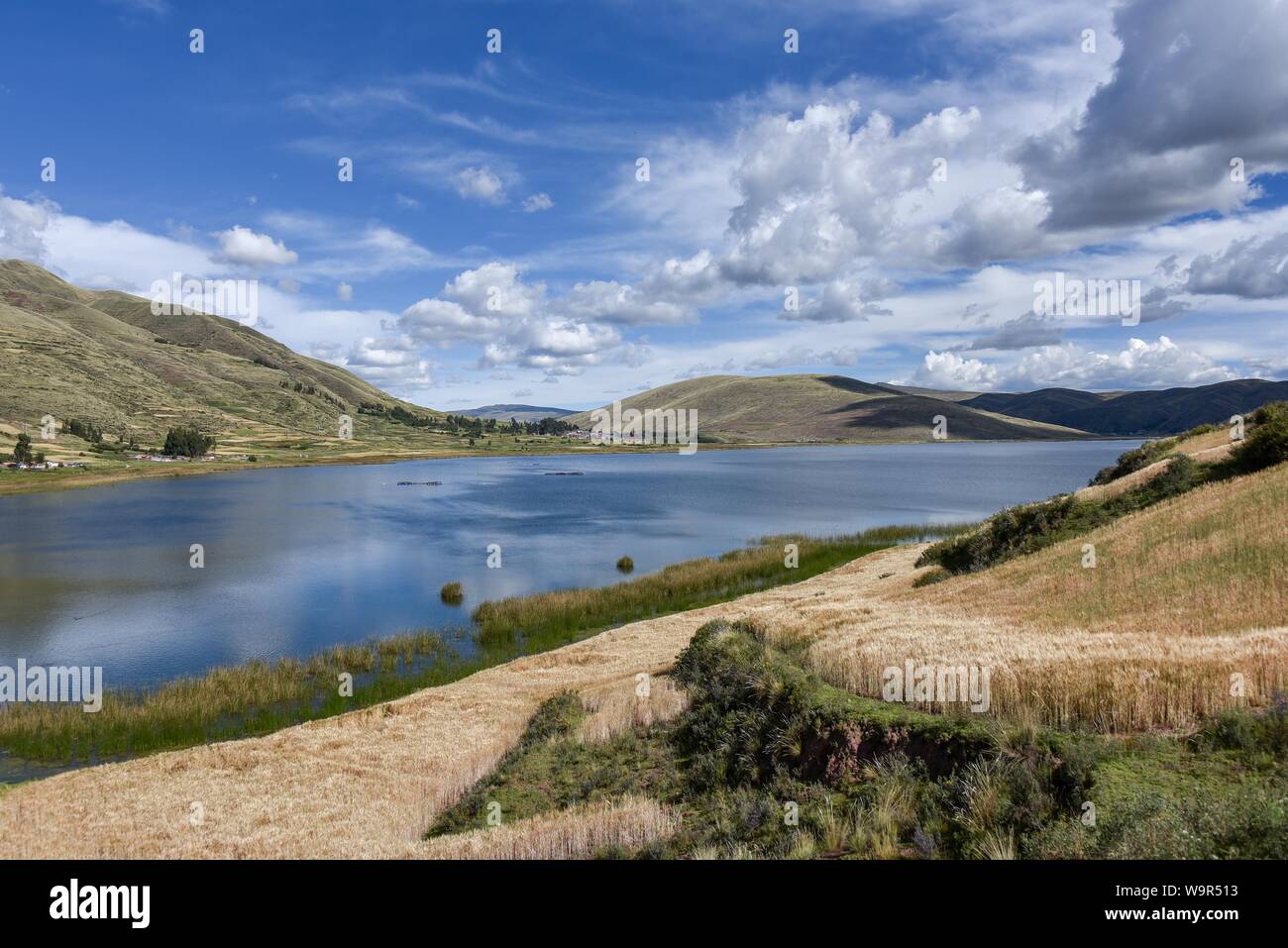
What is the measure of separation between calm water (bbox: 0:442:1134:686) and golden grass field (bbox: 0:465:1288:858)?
15.0 m

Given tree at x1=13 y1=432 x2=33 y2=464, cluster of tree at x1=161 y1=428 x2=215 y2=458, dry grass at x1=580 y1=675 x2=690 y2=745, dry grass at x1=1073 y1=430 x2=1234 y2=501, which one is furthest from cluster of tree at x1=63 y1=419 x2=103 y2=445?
dry grass at x1=1073 y1=430 x2=1234 y2=501

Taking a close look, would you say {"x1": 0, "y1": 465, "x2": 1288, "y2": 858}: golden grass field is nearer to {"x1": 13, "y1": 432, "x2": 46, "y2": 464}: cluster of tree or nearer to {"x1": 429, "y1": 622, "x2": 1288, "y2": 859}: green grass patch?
{"x1": 429, "y1": 622, "x2": 1288, "y2": 859}: green grass patch

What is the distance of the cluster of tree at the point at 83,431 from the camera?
172400 millimetres

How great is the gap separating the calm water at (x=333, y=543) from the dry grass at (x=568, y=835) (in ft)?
87.8

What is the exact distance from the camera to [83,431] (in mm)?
175750

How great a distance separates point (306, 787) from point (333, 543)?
54303mm

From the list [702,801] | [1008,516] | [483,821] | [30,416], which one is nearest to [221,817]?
[483,821]

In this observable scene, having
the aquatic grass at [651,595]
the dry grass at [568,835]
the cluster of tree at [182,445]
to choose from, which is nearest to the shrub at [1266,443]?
the aquatic grass at [651,595]

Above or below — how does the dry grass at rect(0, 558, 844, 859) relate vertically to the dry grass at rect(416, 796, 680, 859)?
below

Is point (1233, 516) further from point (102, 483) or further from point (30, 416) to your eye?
point (30, 416)

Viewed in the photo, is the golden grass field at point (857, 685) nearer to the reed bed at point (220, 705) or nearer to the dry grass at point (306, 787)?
the dry grass at point (306, 787)

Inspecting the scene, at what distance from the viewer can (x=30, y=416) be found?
183 m

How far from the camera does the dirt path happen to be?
14.6m
